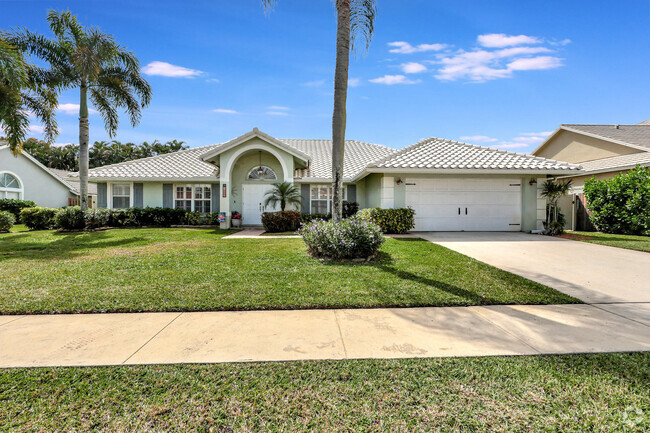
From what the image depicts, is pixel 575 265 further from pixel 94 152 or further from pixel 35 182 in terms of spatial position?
pixel 94 152

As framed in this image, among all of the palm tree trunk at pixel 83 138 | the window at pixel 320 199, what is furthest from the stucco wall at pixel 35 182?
the window at pixel 320 199

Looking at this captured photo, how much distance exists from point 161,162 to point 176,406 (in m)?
20.6

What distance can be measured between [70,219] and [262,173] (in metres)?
9.40

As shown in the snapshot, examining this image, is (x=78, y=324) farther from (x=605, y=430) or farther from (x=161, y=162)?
(x=161, y=162)

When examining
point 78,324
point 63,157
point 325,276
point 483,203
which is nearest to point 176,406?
point 78,324

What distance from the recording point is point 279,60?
39.9 feet

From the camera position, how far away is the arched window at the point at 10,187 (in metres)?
24.1

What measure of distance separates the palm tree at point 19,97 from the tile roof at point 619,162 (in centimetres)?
2259

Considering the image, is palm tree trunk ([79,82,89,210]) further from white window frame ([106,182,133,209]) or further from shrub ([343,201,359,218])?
shrub ([343,201,359,218])

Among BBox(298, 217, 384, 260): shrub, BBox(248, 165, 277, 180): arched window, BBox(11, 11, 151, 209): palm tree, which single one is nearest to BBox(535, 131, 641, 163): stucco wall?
BBox(298, 217, 384, 260): shrub

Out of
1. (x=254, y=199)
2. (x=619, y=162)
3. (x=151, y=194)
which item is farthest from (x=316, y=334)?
(x=619, y=162)

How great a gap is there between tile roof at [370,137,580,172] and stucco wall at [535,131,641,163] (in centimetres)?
708

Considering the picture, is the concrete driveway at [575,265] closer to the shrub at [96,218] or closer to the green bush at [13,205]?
the shrub at [96,218]

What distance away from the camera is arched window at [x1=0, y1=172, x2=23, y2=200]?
24078 mm
